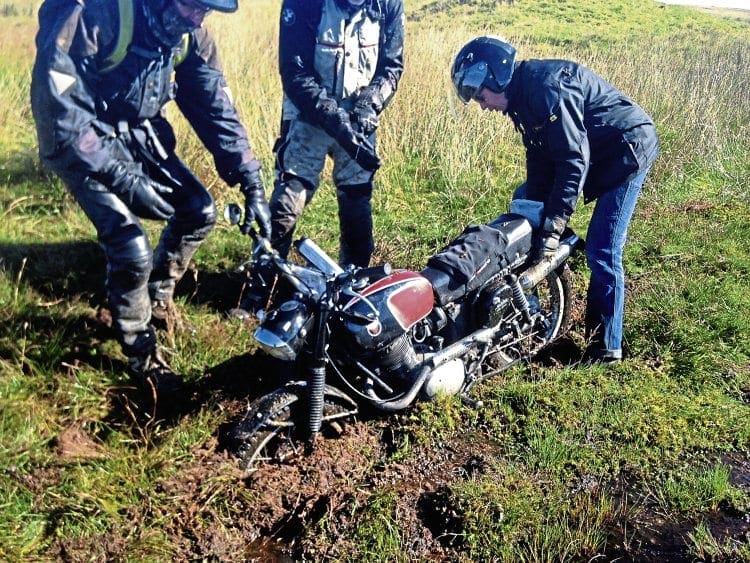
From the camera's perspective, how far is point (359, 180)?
452 centimetres

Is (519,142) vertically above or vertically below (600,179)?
below

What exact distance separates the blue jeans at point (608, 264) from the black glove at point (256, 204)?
7.25ft

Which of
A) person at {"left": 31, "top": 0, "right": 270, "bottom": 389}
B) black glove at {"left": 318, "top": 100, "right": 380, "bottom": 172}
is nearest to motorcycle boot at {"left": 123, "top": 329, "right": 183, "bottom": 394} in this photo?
person at {"left": 31, "top": 0, "right": 270, "bottom": 389}

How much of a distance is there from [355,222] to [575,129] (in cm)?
166

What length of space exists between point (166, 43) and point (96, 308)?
5.99 ft

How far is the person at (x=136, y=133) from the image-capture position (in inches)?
111

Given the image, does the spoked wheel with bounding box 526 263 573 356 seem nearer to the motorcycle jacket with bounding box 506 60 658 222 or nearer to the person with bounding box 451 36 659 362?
the person with bounding box 451 36 659 362

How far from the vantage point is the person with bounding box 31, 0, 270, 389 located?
2830 millimetres

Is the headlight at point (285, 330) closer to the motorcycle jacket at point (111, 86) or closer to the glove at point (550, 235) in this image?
the motorcycle jacket at point (111, 86)

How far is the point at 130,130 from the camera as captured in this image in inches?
136

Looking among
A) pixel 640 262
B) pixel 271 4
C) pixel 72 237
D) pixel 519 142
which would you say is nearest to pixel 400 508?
pixel 72 237

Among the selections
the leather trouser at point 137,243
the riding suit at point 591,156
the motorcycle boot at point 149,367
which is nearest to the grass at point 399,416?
the motorcycle boot at point 149,367

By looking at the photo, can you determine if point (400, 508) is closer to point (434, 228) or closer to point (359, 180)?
point (359, 180)

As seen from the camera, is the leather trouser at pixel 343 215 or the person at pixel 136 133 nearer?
the person at pixel 136 133
